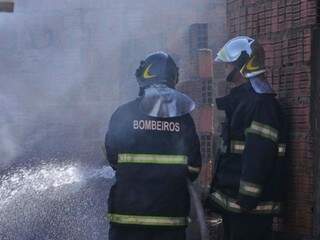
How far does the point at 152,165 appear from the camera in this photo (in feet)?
11.5

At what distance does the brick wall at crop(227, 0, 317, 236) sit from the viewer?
3.84 metres

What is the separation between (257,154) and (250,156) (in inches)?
1.9

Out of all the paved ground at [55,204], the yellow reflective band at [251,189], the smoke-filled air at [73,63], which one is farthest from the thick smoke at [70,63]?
the yellow reflective band at [251,189]

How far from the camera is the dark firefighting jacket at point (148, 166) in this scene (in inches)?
138

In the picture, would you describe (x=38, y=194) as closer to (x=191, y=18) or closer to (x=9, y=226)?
(x=9, y=226)

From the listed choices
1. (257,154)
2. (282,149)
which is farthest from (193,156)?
(282,149)

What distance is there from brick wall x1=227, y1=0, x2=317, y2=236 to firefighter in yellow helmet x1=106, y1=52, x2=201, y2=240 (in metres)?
0.85

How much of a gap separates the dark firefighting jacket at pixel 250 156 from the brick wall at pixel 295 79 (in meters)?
0.17

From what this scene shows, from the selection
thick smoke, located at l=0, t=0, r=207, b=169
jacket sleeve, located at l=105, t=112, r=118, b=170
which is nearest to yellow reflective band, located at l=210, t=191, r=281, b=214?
jacket sleeve, located at l=105, t=112, r=118, b=170

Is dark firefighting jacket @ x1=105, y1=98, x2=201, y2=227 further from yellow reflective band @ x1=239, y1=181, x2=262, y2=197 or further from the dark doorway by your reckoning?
the dark doorway

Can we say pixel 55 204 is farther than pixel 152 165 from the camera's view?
Yes

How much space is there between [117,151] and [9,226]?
2.66 meters

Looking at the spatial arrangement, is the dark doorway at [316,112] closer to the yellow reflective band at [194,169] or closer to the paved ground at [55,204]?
the yellow reflective band at [194,169]

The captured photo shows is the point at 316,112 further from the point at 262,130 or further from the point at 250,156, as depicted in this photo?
the point at 250,156
